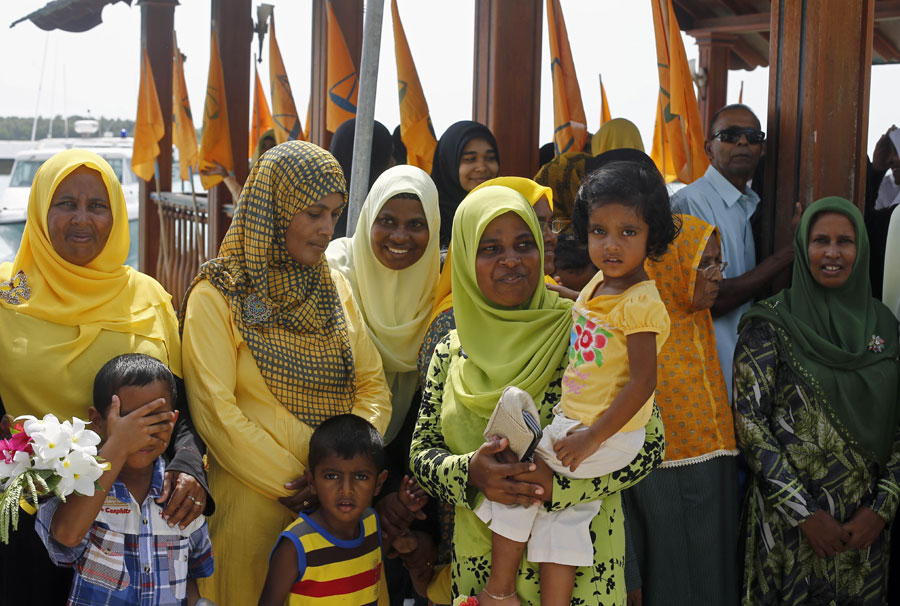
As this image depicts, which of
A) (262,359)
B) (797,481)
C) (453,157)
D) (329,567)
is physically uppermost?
(453,157)

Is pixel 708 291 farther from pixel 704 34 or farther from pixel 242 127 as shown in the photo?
pixel 704 34

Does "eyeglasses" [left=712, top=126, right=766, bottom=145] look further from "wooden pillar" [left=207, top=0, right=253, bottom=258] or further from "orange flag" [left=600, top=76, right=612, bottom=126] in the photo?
"wooden pillar" [left=207, top=0, right=253, bottom=258]

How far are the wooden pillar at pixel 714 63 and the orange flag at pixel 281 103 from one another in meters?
4.08

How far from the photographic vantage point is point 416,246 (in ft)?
9.62

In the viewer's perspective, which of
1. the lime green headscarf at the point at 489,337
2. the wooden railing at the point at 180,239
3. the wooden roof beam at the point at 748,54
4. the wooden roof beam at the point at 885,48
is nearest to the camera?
the lime green headscarf at the point at 489,337

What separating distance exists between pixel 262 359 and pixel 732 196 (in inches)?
73.9

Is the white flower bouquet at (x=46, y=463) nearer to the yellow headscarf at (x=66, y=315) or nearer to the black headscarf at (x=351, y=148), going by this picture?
the yellow headscarf at (x=66, y=315)

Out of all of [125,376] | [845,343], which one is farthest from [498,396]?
[845,343]

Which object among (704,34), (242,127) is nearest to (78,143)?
(242,127)

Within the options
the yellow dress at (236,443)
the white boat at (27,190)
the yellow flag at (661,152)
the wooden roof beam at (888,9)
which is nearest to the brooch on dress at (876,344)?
the yellow dress at (236,443)

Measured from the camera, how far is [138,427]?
2168 mm

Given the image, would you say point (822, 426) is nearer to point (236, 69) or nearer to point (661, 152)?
point (661, 152)

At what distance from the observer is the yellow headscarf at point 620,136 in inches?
171

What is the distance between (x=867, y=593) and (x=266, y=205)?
2209 mm
